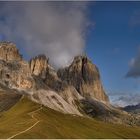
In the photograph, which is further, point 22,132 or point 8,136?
point 22,132

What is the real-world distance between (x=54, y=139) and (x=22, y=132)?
15.6 m

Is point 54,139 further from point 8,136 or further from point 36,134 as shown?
point 8,136

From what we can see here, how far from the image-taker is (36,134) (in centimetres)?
19062

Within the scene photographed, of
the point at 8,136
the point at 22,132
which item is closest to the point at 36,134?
the point at 22,132

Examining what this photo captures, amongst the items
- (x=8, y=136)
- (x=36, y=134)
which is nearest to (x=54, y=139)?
(x=36, y=134)

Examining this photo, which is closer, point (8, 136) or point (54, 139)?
point (8, 136)

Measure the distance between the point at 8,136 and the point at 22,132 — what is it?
15272 millimetres

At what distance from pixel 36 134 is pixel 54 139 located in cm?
932

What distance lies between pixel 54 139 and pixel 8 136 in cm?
2331

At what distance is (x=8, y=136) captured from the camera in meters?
175

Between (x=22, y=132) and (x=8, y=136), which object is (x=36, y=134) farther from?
(x=8, y=136)

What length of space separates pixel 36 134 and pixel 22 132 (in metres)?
6.66

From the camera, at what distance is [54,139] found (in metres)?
188
